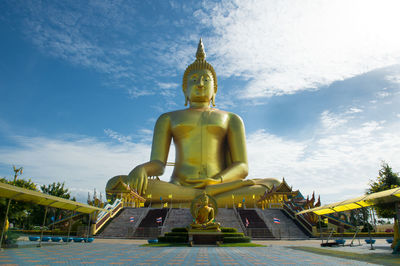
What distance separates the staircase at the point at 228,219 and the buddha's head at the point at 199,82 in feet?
31.4

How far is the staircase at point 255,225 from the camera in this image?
14305 mm

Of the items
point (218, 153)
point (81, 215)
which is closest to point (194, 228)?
point (81, 215)

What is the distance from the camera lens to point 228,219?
51.2 ft

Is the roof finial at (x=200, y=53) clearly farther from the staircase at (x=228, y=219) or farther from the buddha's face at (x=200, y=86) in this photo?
the staircase at (x=228, y=219)

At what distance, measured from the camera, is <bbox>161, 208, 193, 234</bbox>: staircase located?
48.7 feet

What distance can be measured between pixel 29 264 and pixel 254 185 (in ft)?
51.2

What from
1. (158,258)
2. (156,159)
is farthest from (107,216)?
(158,258)

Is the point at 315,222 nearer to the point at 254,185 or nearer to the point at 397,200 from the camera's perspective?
the point at 254,185

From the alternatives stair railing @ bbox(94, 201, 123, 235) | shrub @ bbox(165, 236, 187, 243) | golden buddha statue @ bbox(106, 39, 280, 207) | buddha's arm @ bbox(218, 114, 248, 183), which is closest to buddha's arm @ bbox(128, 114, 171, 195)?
golden buddha statue @ bbox(106, 39, 280, 207)

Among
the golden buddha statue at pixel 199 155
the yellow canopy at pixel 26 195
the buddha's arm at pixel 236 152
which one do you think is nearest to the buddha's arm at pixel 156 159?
the golden buddha statue at pixel 199 155

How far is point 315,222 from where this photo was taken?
15.9 metres

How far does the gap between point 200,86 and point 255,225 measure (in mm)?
11265

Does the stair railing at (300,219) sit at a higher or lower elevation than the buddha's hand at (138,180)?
lower

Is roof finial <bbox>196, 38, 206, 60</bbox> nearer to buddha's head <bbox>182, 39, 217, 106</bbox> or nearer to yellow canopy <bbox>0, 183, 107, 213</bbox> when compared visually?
buddha's head <bbox>182, 39, 217, 106</bbox>
